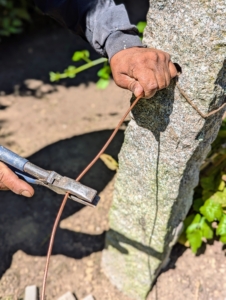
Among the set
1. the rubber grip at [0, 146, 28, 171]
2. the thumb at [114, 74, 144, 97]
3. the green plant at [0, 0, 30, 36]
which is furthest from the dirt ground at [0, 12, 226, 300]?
the rubber grip at [0, 146, 28, 171]

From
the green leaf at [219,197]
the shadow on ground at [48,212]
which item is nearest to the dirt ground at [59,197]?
the shadow on ground at [48,212]

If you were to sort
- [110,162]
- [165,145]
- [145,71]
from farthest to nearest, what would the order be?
[110,162]
[165,145]
[145,71]

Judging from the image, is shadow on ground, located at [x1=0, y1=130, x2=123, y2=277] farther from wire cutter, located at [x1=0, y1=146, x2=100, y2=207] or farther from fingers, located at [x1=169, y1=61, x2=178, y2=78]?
fingers, located at [x1=169, y1=61, x2=178, y2=78]

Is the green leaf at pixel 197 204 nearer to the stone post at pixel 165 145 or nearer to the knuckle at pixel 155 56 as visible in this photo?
the stone post at pixel 165 145

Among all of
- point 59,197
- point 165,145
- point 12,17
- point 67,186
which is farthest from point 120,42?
point 12,17

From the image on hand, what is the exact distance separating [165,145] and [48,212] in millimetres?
1186

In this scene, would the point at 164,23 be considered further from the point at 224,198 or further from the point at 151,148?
the point at 224,198

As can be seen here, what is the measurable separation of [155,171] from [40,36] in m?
3.00

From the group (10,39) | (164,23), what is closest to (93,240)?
(164,23)

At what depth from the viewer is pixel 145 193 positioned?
60.0 inches

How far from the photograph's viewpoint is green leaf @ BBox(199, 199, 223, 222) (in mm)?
1806

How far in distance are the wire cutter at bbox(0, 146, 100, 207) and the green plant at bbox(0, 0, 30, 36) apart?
2779mm

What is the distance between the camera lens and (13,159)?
4.31ft

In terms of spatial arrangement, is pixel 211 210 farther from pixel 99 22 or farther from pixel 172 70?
pixel 99 22
